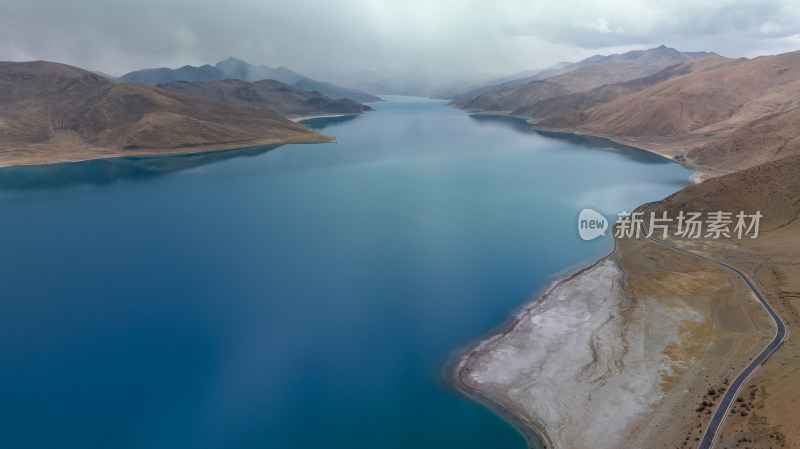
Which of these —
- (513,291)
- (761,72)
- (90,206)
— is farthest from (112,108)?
(761,72)

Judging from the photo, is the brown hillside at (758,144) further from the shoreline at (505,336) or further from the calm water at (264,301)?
the shoreline at (505,336)

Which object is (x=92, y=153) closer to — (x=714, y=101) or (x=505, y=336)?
(x=505, y=336)

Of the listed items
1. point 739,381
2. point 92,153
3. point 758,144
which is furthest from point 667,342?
point 92,153

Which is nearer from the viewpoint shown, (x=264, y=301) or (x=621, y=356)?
(x=621, y=356)

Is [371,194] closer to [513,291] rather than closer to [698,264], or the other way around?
[513,291]

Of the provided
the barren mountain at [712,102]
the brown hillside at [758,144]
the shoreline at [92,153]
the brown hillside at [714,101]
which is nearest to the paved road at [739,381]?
the brown hillside at [758,144]

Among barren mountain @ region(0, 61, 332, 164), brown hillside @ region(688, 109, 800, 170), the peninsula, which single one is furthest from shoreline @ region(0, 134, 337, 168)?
brown hillside @ region(688, 109, 800, 170)
